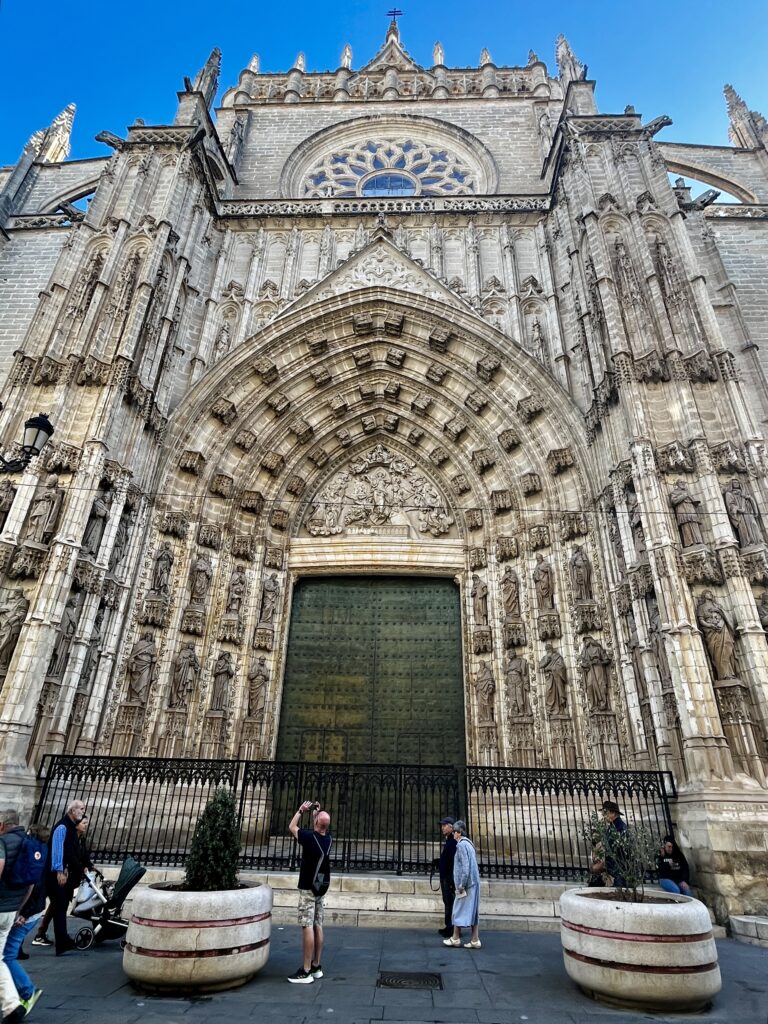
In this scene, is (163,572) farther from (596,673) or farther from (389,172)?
(389,172)

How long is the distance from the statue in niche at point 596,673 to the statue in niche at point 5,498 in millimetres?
9869

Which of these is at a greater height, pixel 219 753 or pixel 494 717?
pixel 494 717

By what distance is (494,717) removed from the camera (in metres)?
10.6

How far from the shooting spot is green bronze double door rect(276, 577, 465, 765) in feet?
35.9

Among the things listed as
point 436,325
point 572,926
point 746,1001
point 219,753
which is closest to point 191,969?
point 572,926

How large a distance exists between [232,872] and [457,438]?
1040cm

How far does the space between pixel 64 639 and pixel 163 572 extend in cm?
230

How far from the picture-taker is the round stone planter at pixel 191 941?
380 cm

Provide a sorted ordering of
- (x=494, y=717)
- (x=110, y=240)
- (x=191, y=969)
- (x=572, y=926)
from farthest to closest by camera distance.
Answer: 1. (x=110, y=240)
2. (x=494, y=717)
3. (x=572, y=926)
4. (x=191, y=969)

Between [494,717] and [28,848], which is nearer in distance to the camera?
[28,848]

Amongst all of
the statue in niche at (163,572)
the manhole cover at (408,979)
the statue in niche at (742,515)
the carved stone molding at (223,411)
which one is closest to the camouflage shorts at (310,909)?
the manhole cover at (408,979)

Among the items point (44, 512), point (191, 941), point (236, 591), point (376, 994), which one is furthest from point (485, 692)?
point (44, 512)

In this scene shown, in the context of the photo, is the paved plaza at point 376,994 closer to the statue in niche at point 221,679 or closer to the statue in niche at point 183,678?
the statue in niche at point 183,678

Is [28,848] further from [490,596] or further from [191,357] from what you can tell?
[191,357]
